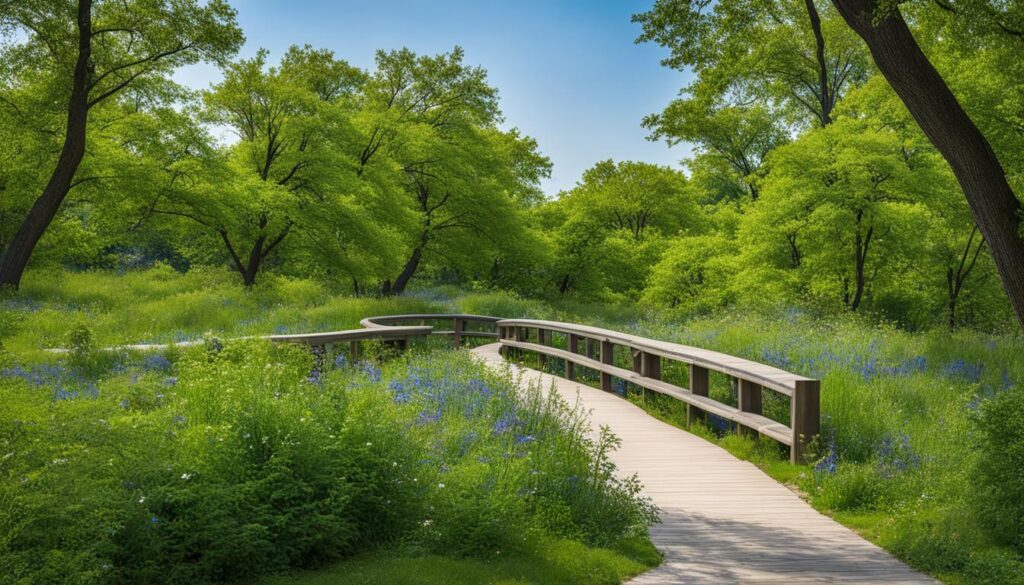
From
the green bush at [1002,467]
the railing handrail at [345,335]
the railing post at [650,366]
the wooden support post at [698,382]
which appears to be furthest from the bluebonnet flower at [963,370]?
the railing handrail at [345,335]

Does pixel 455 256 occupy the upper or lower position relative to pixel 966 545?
upper

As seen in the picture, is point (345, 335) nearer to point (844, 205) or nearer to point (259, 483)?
point (259, 483)

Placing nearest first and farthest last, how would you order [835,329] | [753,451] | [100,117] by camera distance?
1. [753,451]
2. [835,329]
3. [100,117]

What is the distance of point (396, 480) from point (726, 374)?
6.41 m

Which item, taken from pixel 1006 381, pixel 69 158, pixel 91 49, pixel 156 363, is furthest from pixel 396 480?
pixel 91 49

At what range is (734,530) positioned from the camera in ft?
20.0

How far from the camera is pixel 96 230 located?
90.8 feet

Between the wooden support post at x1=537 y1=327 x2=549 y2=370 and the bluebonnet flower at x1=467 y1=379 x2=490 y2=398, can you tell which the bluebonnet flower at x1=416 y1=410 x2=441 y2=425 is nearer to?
the bluebonnet flower at x1=467 y1=379 x2=490 y2=398

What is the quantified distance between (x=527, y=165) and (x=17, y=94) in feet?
93.5

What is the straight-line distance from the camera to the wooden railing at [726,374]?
7.95 metres

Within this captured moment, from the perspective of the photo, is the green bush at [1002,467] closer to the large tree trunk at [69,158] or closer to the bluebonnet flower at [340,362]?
the bluebonnet flower at [340,362]

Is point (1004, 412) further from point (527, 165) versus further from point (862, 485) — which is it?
point (527, 165)

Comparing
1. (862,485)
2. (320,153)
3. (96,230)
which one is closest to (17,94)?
(96,230)

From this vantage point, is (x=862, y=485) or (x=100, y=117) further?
(x=100, y=117)
